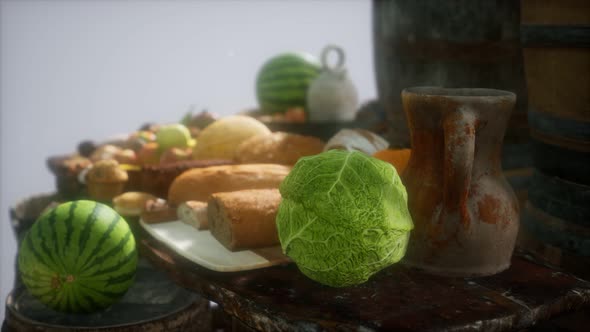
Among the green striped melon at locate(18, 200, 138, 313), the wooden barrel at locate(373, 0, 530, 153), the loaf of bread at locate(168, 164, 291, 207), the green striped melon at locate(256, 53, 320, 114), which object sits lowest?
the green striped melon at locate(18, 200, 138, 313)

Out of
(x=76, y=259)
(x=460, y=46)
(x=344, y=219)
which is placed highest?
(x=460, y=46)

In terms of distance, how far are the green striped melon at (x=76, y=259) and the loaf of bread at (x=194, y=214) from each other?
21 cm

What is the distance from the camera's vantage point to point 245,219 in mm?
1698

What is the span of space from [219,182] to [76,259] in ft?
1.78

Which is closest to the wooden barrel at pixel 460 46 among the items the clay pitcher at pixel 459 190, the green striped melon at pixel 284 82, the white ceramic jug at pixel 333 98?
the white ceramic jug at pixel 333 98

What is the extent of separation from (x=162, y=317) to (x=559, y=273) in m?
1.17

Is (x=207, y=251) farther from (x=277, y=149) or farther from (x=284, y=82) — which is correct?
(x=284, y=82)

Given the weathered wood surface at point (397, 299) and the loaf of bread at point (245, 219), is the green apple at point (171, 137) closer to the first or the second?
Answer: the loaf of bread at point (245, 219)

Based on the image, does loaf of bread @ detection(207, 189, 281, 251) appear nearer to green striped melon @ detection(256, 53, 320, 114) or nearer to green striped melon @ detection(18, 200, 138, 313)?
green striped melon @ detection(18, 200, 138, 313)

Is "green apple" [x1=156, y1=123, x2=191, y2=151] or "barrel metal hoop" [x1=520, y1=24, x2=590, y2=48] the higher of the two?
"barrel metal hoop" [x1=520, y1=24, x2=590, y2=48]

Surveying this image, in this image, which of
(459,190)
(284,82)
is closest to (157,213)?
(459,190)

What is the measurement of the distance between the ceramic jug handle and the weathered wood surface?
0.81 ft

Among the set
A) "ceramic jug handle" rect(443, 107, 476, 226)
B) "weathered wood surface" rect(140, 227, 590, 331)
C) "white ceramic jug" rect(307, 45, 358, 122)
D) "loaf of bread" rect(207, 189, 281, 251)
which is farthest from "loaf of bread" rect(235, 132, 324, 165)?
"ceramic jug handle" rect(443, 107, 476, 226)

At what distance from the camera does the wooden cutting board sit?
160 cm
